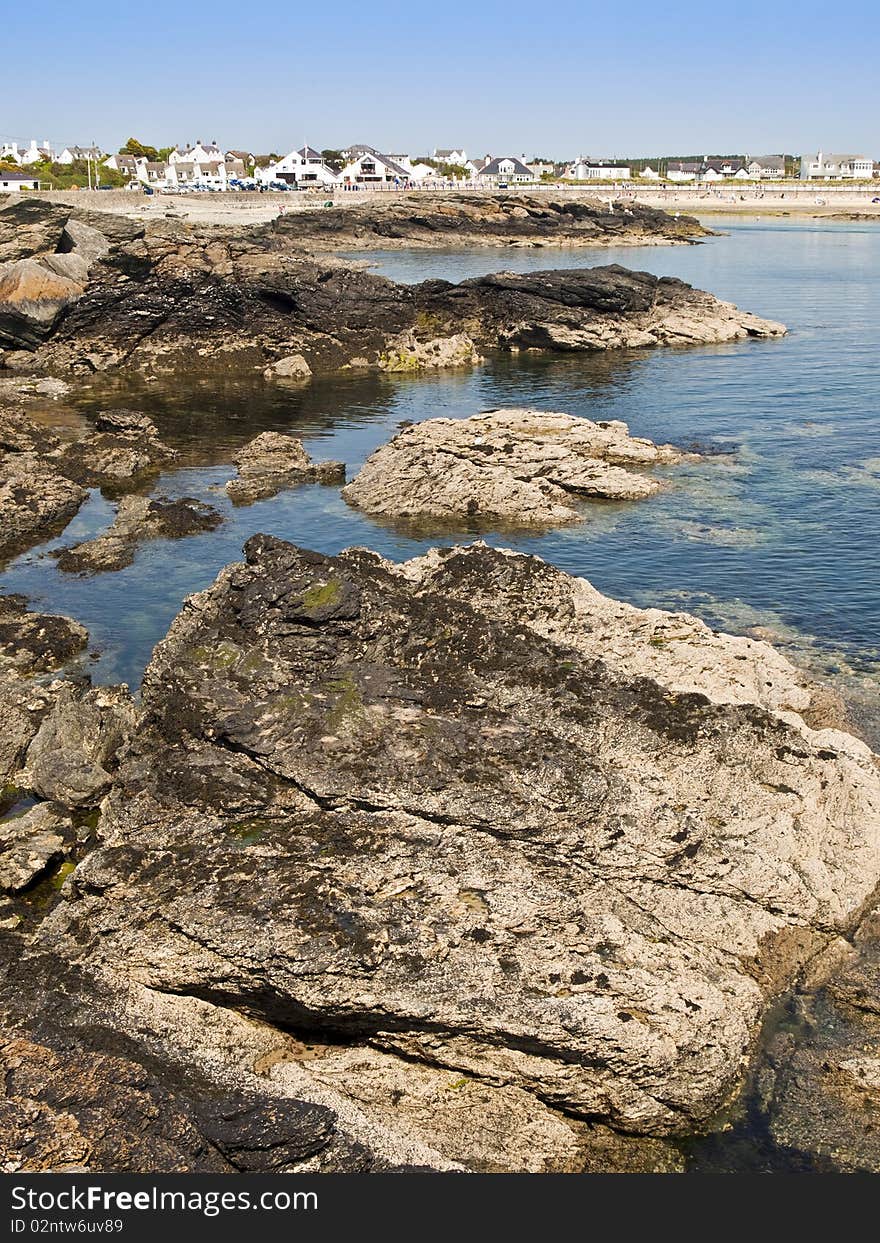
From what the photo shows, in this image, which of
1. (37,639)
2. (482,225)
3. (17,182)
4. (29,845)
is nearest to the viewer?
(29,845)

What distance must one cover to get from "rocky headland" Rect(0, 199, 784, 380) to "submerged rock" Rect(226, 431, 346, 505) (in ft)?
65.7

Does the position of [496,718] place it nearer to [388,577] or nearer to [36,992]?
[388,577]

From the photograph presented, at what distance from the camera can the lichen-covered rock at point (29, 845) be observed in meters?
15.7

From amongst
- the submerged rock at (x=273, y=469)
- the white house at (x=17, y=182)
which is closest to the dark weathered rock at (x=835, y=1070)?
the submerged rock at (x=273, y=469)

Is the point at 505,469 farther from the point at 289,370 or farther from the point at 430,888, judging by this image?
the point at 289,370

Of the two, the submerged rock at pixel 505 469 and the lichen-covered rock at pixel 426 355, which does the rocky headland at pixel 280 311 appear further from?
the submerged rock at pixel 505 469

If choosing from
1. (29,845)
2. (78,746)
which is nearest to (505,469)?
(78,746)

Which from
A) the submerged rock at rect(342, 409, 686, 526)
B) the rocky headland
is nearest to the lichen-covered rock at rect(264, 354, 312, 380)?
the rocky headland

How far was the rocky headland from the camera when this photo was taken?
63.5 metres

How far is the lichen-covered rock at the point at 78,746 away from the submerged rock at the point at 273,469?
1850 centimetres

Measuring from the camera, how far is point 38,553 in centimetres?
3253

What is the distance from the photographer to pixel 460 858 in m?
14.2

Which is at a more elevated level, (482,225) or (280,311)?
(482,225)

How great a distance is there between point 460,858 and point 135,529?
23.4 metres
